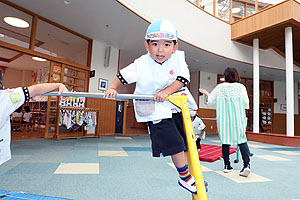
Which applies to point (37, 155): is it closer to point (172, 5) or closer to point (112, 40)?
point (112, 40)

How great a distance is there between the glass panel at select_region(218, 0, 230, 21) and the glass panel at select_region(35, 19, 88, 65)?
4749 millimetres

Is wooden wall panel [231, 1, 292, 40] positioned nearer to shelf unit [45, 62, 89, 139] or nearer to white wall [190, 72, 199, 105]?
white wall [190, 72, 199, 105]

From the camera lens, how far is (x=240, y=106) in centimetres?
206

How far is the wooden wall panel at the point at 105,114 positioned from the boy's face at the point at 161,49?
4371mm

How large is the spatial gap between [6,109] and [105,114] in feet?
14.8

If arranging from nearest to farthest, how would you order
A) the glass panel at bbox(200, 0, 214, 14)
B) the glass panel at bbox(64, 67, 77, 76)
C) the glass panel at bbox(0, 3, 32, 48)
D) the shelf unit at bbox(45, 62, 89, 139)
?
the glass panel at bbox(0, 3, 32, 48) → the shelf unit at bbox(45, 62, 89, 139) → the glass panel at bbox(64, 67, 77, 76) → the glass panel at bbox(200, 0, 214, 14)

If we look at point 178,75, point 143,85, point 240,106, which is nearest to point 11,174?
point 143,85

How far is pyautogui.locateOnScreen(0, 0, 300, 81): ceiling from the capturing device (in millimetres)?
3592

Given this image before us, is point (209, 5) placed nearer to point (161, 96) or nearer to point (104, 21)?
point (104, 21)

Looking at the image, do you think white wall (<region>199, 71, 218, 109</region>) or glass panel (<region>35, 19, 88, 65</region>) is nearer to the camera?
glass panel (<region>35, 19, 88, 65</region>)

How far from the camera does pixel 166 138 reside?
106cm

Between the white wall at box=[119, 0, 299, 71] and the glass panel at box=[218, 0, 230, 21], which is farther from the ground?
the glass panel at box=[218, 0, 230, 21]

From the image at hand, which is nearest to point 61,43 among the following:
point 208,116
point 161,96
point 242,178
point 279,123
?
point 161,96

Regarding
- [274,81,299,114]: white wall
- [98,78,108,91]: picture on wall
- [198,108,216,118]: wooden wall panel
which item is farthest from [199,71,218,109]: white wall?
[98,78,108,91]: picture on wall
